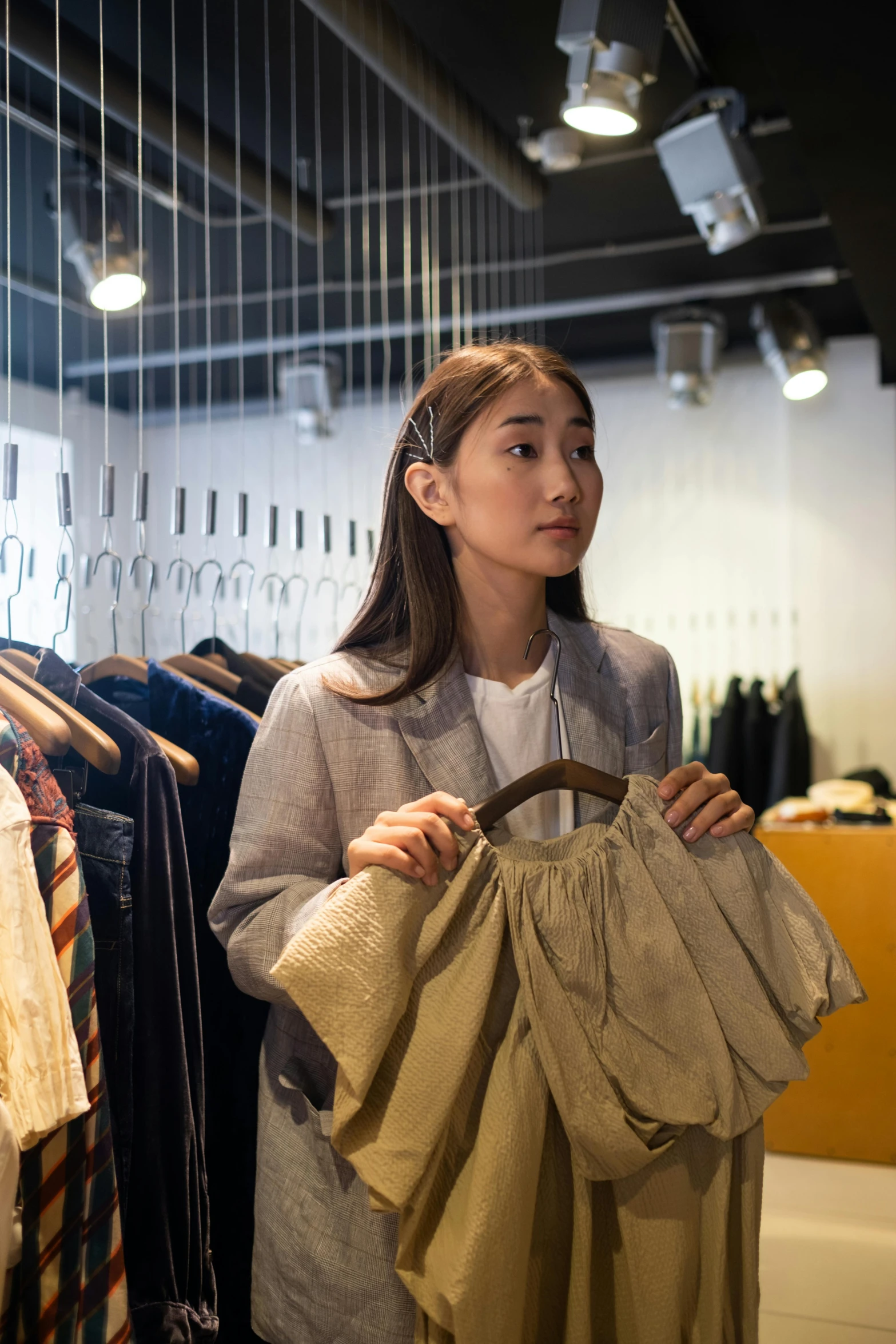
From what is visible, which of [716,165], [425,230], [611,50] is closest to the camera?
[611,50]

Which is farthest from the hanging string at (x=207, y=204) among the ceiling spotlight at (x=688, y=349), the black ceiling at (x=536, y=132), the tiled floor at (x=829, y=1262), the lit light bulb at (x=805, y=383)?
the lit light bulb at (x=805, y=383)

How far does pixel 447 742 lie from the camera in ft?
4.78

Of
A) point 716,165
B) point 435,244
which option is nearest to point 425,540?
point 716,165

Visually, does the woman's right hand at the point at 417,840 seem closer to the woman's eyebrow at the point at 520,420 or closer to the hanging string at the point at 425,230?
the woman's eyebrow at the point at 520,420

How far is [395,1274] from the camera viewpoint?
136 centimetres

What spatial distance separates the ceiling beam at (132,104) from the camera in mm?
2414

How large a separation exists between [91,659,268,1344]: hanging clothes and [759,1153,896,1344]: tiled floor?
1.21 meters

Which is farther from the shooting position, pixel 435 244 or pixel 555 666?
pixel 435 244

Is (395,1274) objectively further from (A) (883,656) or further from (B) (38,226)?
(A) (883,656)

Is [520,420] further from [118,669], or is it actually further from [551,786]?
[118,669]

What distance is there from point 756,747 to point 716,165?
2.92 metres

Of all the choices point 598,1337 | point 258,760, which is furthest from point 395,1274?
point 258,760

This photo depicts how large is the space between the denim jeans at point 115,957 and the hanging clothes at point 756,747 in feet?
14.3

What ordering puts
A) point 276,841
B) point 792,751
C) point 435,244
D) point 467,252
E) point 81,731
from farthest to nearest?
point 792,751, point 435,244, point 467,252, point 81,731, point 276,841
